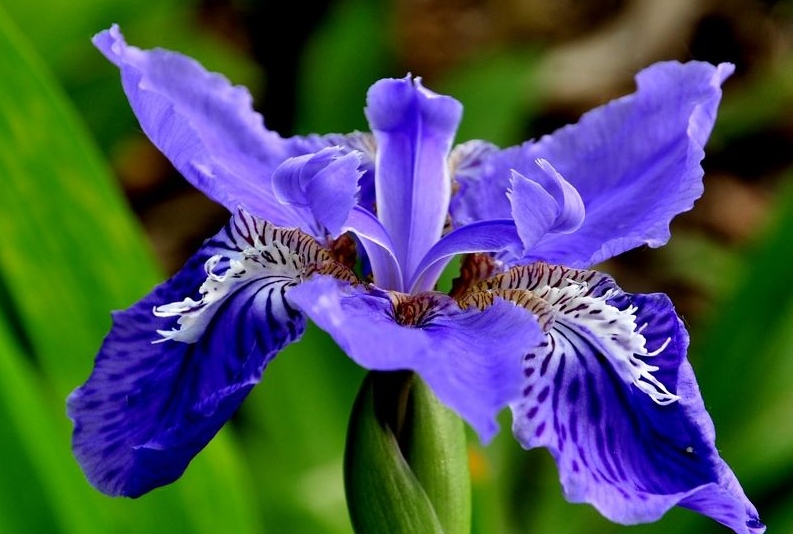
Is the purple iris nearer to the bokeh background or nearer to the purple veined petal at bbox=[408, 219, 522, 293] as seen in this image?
the purple veined petal at bbox=[408, 219, 522, 293]

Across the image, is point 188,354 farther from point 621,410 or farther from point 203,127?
point 621,410

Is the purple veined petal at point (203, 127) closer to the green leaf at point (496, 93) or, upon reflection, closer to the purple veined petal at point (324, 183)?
the purple veined petal at point (324, 183)

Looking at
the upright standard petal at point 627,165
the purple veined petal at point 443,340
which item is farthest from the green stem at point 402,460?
the upright standard petal at point 627,165

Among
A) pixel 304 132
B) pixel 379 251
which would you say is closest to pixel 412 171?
pixel 379 251

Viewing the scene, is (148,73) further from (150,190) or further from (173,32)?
(150,190)

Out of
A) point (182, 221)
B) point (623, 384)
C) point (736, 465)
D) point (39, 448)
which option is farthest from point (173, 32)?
point (623, 384)

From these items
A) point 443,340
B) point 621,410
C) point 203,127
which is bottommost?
point 621,410
